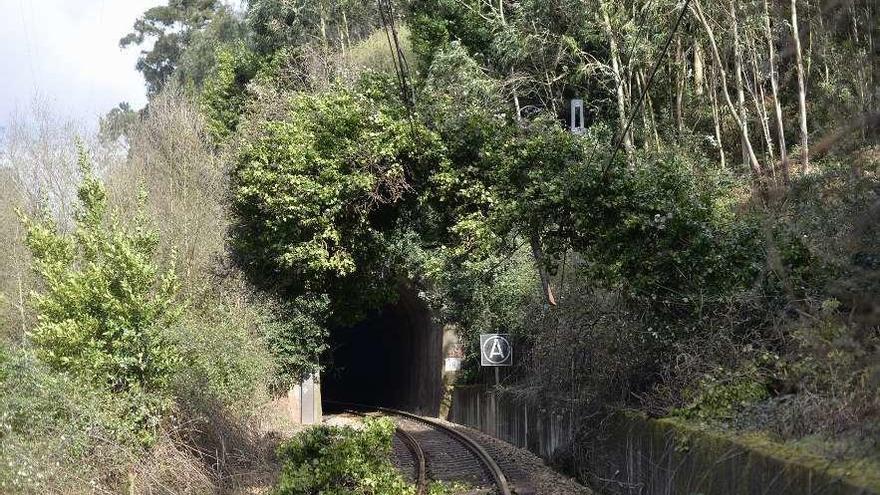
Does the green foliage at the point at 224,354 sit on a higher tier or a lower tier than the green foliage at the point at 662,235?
lower

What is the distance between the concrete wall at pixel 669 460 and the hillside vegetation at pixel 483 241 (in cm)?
26

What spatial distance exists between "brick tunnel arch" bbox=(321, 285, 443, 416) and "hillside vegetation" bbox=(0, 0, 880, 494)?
333 cm

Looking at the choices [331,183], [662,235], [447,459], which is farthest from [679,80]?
[447,459]

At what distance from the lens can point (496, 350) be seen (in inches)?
802

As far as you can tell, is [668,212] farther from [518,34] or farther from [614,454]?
[518,34]

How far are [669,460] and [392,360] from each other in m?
27.9

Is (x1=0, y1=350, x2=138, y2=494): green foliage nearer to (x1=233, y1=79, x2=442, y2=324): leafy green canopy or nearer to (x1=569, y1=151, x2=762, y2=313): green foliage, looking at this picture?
(x1=569, y1=151, x2=762, y2=313): green foliage

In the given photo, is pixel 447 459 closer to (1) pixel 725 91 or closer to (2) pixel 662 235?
(2) pixel 662 235

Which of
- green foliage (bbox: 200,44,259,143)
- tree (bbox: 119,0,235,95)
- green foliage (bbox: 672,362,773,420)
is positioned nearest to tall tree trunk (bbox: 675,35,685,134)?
green foliage (bbox: 200,44,259,143)

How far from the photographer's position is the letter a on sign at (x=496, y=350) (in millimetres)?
20281

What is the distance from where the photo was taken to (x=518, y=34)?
28.9 metres

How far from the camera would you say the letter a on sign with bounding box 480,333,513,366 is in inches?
798

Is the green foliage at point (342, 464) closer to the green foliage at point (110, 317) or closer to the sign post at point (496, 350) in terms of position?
the green foliage at point (110, 317)

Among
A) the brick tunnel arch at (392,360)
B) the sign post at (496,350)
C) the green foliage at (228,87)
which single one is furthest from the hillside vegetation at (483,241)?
the brick tunnel arch at (392,360)
